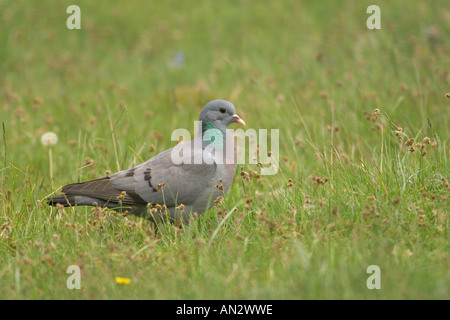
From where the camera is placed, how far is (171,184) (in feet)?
15.4

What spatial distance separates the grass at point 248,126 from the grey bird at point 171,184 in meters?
0.15

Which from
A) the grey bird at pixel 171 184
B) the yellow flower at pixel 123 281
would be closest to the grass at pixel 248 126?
the yellow flower at pixel 123 281

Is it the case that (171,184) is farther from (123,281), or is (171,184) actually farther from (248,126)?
(248,126)

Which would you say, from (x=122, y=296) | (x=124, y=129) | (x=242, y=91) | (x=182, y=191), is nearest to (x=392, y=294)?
(x=122, y=296)

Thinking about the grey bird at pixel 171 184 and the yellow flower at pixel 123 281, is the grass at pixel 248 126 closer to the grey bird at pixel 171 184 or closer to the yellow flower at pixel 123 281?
the yellow flower at pixel 123 281

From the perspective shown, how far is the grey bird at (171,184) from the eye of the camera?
15.3 ft

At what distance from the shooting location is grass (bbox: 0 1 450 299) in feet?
11.7

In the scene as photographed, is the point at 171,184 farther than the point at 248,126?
No

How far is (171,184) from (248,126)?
2391 mm

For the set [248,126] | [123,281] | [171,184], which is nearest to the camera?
[123,281]

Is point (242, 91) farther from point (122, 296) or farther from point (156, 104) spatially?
point (122, 296)

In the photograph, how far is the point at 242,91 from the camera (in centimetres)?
809

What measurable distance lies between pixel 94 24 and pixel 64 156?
468 cm

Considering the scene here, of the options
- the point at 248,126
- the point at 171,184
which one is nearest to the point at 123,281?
the point at 171,184
